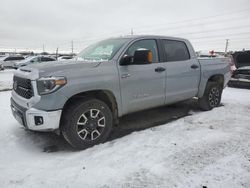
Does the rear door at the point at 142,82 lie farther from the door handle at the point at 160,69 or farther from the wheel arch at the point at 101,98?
the wheel arch at the point at 101,98

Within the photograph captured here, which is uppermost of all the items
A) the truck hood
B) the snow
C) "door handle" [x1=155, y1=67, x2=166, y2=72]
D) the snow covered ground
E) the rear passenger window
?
the rear passenger window

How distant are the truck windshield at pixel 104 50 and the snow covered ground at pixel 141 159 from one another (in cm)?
150

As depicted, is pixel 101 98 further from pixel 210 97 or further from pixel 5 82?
→ pixel 5 82

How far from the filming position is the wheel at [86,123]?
3387mm

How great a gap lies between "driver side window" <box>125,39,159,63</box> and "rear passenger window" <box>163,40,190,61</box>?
309 millimetres

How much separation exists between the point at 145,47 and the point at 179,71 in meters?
0.96

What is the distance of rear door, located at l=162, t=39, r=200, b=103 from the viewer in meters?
4.64

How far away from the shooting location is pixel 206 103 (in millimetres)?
5691

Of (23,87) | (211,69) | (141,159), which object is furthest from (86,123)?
(211,69)

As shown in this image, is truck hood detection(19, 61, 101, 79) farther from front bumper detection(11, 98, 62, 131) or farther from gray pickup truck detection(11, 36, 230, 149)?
front bumper detection(11, 98, 62, 131)

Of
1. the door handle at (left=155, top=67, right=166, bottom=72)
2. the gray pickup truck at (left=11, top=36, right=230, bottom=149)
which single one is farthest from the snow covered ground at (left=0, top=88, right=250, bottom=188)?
the door handle at (left=155, top=67, right=166, bottom=72)

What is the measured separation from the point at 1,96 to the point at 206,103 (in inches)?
259

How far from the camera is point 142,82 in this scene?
4105mm

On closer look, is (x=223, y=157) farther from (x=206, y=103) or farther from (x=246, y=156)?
(x=206, y=103)
